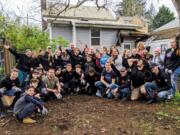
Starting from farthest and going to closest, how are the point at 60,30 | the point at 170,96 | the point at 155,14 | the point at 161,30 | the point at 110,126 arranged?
1. the point at 155,14
2. the point at 161,30
3. the point at 60,30
4. the point at 170,96
5. the point at 110,126

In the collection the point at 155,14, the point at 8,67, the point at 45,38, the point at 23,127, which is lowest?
the point at 23,127

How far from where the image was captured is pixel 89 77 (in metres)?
9.93

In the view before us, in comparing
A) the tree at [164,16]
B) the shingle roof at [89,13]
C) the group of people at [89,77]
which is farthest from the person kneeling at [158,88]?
the tree at [164,16]

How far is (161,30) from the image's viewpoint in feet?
78.1

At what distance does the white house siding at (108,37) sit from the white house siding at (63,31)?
2.58 m

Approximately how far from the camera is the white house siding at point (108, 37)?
71.2ft

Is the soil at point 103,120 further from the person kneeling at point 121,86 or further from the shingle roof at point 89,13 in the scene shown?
the shingle roof at point 89,13

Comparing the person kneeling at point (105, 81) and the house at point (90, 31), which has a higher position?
the house at point (90, 31)

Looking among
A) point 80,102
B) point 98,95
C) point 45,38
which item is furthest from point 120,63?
point 45,38

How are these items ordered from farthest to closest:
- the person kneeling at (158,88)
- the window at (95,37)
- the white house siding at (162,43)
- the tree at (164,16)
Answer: the tree at (164,16) → the white house siding at (162,43) → the window at (95,37) → the person kneeling at (158,88)

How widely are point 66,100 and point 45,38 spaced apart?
7.59 m

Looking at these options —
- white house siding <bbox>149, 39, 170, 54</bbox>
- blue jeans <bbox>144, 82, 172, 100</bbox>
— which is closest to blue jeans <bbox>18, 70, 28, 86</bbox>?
blue jeans <bbox>144, 82, 172, 100</bbox>

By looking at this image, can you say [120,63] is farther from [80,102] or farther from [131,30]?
[131,30]

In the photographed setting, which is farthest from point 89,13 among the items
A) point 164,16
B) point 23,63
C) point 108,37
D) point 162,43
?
point 164,16
